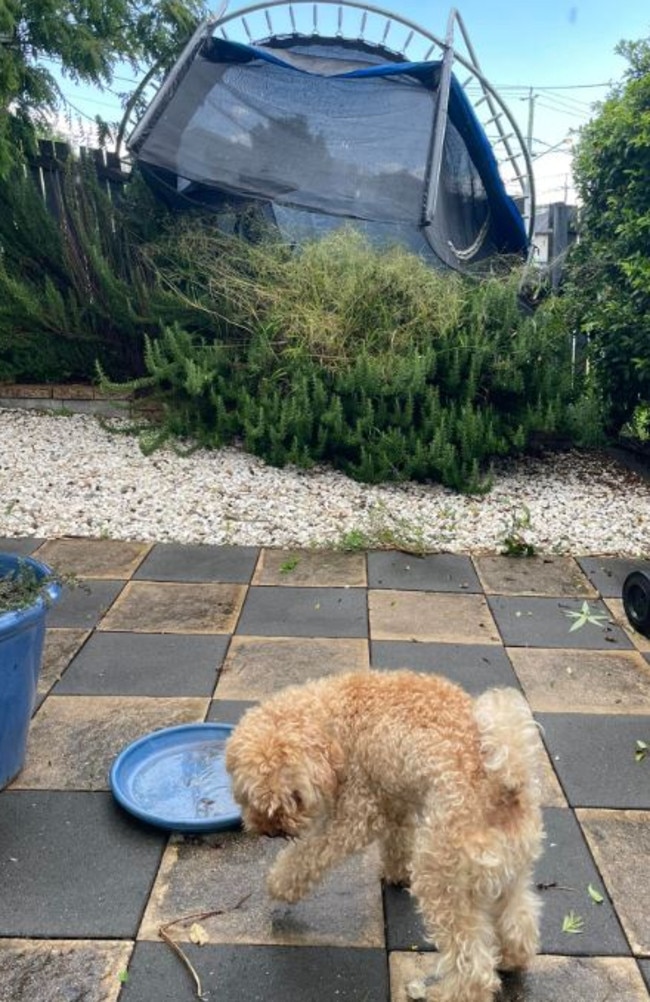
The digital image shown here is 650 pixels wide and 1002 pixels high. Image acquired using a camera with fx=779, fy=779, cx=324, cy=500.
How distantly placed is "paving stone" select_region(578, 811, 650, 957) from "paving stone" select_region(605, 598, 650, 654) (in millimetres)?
1304

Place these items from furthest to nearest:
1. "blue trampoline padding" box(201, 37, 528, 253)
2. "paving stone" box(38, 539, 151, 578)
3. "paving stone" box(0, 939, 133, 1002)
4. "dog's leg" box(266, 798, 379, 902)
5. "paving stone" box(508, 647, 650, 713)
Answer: "blue trampoline padding" box(201, 37, 528, 253), "paving stone" box(38, 539, 151, 578), "paving stone" box(508, 647, 650, 713), "dog's leg" box(266, 798, 379, 902), "paving stone" box(0, 939, 133, 1002)

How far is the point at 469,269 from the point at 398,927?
608 centimetres

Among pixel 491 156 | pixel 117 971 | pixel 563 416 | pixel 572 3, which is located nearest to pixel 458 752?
pixel 117 971

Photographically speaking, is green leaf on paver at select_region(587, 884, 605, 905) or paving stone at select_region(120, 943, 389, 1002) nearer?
paving stone at select_region(120, 943, 389, 1002)

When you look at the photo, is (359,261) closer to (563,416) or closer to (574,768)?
(563,416)

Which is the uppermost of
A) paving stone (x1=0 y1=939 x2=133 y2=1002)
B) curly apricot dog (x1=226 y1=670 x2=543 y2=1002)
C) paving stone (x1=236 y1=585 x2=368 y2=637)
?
curly apricot dog (x1=226 y1=670 x2=543 y2=1002)

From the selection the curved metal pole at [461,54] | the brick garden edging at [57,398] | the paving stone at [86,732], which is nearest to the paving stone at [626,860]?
the paving stone at [86,732]

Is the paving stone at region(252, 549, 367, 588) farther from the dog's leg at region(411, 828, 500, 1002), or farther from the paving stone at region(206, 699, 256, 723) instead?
the dog's leg at region(411, 828, 500, 1002)

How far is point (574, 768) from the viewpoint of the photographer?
268cm

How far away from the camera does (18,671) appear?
2.33 m

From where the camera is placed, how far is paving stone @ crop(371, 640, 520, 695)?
327 centimetres

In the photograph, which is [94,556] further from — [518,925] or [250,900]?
[518,925]

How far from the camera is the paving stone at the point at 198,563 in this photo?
436 centimetres

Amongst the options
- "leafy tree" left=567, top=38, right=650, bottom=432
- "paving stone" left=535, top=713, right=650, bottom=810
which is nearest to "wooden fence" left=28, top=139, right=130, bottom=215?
"leafy tree" left=567, top=38, right=650, bottom=432
